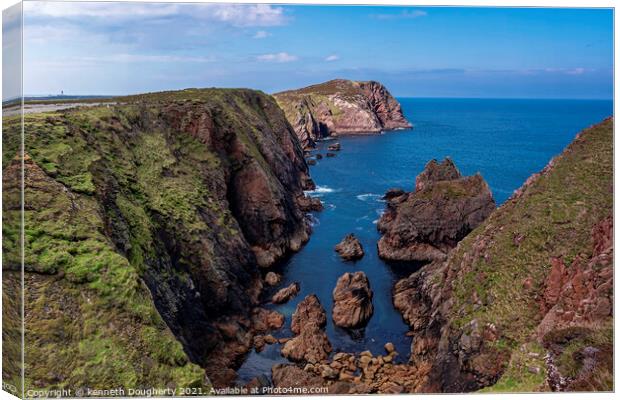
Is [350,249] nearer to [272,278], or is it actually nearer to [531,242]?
[272,278]

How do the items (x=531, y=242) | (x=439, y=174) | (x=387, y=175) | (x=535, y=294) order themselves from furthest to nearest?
1. (x=387, y=175)
2. (x=439, y=174)
3. (x=531, y=242)
4. (x=535, y=294)

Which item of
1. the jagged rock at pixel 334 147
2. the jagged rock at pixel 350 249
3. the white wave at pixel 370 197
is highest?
the jagged rock at pixel 334 147

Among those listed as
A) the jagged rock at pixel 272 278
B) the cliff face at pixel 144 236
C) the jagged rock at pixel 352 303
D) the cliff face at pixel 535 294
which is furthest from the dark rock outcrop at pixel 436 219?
the cliff face at pixel 535 294

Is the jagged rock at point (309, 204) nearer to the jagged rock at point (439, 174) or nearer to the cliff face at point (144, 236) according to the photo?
the cliff face at point (144, 236)

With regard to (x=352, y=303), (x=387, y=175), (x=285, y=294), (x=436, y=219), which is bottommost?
(x=285, y=294)

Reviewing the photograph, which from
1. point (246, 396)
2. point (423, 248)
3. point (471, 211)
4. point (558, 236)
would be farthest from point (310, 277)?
point (246, 396)

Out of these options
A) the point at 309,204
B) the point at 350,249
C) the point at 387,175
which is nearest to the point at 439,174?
the point at 309,204
